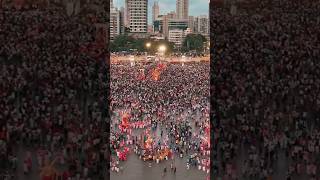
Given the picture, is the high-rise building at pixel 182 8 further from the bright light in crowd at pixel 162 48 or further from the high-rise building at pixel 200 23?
the bright light in crowd at pixel 162 48

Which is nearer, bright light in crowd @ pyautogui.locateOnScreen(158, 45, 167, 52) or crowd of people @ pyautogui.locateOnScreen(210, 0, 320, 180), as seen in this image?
crowd of people @ pyautogui.locateOnScreen(210, 0, 320, 180)

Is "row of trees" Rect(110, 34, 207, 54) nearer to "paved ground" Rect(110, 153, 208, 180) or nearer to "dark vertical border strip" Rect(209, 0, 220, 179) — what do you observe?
"paved ground" Rect(110, 153, 208, 180)

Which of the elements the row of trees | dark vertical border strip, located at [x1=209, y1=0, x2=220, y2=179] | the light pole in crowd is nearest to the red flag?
dark vertical border strip, located at [x1=209, y1=0, x2=220, y2=179]

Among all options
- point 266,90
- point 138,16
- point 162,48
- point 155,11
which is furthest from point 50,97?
point 155,11

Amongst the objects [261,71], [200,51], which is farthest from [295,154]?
[200,51]

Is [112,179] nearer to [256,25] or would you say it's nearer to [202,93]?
[256,25]

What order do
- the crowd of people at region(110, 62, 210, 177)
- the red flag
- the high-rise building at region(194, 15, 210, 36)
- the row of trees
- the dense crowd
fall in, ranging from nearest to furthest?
the dense crowd, the red flag, the crowd of people at region(110, 62, 210, 177), the row of trees, the high-rise building at region(194, 15, 210, 36)

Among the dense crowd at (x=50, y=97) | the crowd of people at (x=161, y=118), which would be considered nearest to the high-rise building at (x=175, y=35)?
the crowd of people at (x=161, y=118)
